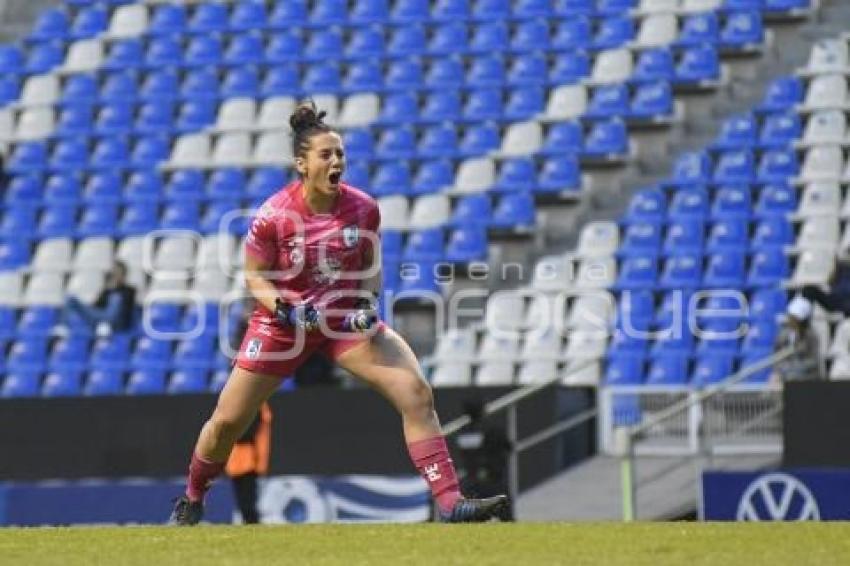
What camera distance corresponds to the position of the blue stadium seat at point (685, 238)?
2203 centimetres

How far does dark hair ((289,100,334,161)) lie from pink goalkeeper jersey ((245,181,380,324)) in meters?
0.25

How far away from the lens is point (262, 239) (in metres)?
A: 11.4

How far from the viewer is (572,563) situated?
952cm

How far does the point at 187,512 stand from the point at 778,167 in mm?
11659

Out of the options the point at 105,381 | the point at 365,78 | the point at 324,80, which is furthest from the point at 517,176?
the point at 105,381

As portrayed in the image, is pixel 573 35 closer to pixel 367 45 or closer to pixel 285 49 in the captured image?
pixel 367 45

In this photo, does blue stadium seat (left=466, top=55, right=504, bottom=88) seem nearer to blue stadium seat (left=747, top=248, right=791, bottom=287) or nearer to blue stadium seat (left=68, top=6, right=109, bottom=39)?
blue stadium seat (left=747, top=248, right=791, bottom=287)

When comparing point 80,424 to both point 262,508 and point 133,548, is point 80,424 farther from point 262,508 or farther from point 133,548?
point 133,548

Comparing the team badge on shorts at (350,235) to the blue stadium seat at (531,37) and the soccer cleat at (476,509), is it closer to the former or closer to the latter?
the soccer cleat at (476,509)

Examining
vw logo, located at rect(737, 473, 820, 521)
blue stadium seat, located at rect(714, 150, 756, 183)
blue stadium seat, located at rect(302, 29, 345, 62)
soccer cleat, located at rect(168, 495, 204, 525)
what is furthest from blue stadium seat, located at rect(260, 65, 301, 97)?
soccer cleat, located at rect(168, 495, 204, 525)

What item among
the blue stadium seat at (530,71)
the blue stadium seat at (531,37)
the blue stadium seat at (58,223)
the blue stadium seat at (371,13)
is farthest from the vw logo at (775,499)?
the blue stadium seat at (58,223)

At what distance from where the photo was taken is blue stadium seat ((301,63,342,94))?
25.9 m

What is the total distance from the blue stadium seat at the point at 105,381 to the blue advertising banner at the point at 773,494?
8.37 meters

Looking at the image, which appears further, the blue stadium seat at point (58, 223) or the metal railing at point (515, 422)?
the blue stadium seat at point (58, 223)
